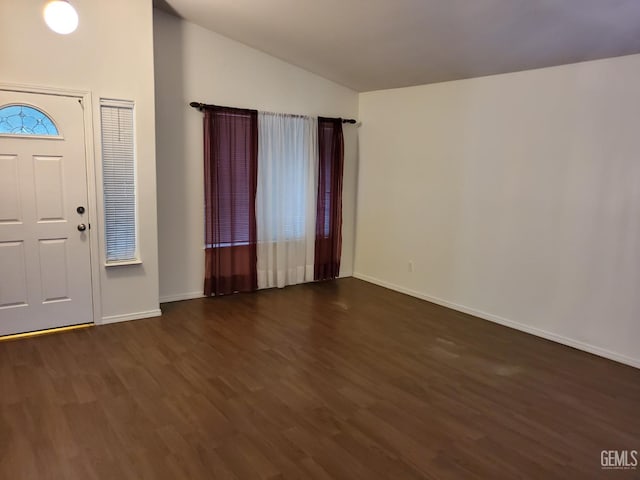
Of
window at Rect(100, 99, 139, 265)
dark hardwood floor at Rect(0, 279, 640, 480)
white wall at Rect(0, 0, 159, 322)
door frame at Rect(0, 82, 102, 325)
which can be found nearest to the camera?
dark hardwood floor at Rect(0, 279, 640, 480)

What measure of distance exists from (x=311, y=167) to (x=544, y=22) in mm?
3072

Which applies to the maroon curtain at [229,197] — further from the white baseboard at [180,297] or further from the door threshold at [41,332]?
the door threshold at [41,332]

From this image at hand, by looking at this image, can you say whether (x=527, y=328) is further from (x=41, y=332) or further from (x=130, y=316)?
(x=41, y=332)

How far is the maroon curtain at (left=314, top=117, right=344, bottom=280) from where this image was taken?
5.83m

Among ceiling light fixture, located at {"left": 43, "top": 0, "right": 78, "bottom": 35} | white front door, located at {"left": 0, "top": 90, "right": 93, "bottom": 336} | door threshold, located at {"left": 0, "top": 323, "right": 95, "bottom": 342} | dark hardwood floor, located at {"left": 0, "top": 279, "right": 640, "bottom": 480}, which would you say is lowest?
dark hardwood floor, located at {"left": 0, "top": 279, "right": 640, "bottom": 480}

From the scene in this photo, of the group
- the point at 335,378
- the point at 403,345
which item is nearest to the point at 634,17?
the point at 403,345

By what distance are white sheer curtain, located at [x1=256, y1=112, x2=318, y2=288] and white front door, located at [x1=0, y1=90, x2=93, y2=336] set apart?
6.47 ft

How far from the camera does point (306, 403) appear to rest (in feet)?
9.66

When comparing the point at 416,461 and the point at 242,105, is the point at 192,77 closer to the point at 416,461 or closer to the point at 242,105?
the point at 242,105

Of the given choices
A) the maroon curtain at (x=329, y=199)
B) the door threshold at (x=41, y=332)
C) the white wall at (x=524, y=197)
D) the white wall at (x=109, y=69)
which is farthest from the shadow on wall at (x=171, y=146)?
the white wall at (x=524, y=197)

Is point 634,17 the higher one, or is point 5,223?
point 634,17

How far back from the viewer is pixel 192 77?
16.0ft

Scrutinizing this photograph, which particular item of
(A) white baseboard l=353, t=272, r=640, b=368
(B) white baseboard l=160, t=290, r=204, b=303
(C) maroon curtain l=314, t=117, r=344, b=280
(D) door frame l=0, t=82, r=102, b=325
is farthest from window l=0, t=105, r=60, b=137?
(A) white baseboard l=353, t=272, r=640, b=368

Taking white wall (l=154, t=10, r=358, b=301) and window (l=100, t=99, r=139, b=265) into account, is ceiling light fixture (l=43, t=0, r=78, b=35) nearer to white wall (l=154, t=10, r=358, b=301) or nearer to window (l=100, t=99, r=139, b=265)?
window (l=100, t=99, r=139, b=265)
